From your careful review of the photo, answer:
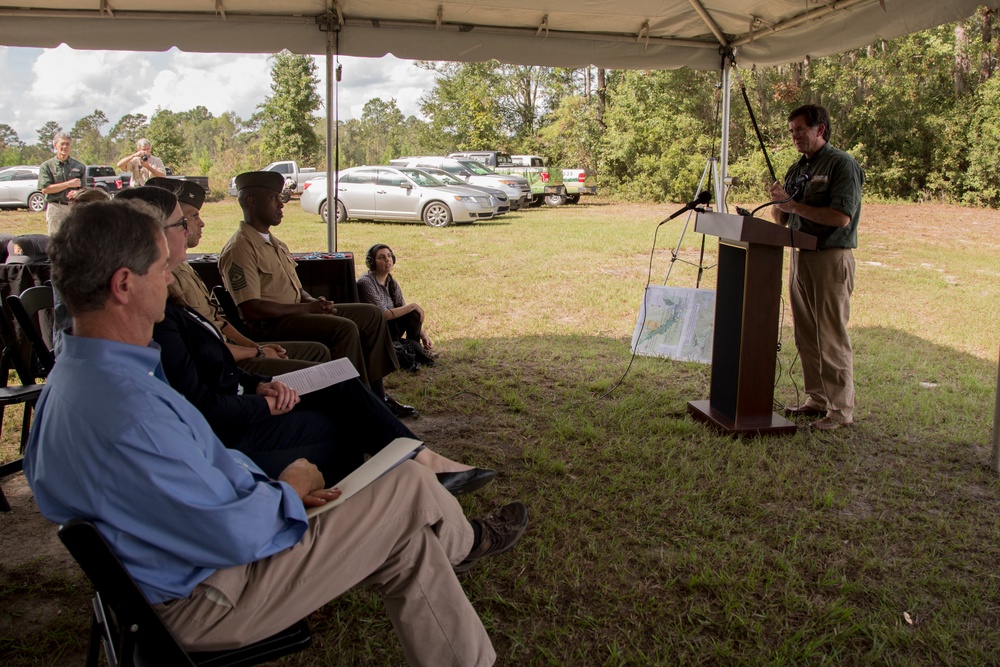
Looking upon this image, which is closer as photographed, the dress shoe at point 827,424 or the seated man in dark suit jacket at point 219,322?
the seated man in dark suit jacket at point 219,322

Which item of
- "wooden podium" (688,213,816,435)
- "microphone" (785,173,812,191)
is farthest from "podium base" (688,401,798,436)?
Answer: "microphone" (785,173,812,191)

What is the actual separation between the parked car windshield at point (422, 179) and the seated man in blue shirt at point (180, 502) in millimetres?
14462

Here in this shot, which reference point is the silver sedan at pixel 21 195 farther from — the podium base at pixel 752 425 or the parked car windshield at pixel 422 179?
the podium base at pixel 752 425

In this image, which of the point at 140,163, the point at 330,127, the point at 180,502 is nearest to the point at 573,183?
the point at 140,163

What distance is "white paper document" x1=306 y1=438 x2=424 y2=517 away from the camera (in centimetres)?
198

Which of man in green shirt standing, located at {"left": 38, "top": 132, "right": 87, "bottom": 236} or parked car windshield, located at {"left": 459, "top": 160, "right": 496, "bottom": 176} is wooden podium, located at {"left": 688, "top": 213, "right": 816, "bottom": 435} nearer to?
man in green shirt standing, located at {"left": 38, "top": 132, "right": 87, "bottom": 236}

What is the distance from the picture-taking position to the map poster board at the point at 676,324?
6062 mm

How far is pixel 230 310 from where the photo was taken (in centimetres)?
432

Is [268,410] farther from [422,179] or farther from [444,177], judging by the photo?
[444,177]

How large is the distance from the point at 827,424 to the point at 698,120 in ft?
75.3

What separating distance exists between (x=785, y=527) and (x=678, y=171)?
22.3 meters

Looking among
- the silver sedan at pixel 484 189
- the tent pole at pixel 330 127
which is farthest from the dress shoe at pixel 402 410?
the silver sedan at pixel 484 189

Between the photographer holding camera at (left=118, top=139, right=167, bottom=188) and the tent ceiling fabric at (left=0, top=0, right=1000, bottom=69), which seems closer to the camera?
the tent ceiling fabric at (left=0, top=0, right=1000, bottom=69)

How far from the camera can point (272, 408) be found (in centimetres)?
279
